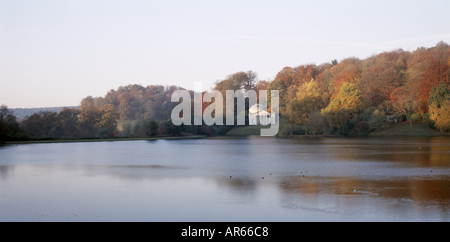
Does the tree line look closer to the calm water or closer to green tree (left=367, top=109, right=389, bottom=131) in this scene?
green tree (left=367, top=109, right=389, bottom=131)

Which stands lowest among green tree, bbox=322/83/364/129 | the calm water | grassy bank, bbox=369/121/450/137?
the calm water

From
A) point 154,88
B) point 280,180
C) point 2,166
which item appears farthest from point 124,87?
point 280,180

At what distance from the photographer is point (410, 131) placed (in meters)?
47.5

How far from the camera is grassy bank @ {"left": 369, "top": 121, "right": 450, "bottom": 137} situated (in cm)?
4505

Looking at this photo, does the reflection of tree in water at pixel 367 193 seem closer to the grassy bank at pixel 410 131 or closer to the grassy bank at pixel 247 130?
the grassy bank at pixel 410 131

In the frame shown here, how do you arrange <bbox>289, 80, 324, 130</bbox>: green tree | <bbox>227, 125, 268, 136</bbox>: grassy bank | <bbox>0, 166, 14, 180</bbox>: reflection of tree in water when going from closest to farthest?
<bbox>0, 166, 14, 180</bbox>: reflection of tree in water < <bbox>289, 80, 324, 130</bbox>: green tree < <bbox>227, 125, 268, 136</bbox>: grassy bank

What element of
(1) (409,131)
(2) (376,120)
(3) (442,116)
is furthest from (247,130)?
(3) (442,116)

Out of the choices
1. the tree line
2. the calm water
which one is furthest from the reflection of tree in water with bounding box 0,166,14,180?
the tree line

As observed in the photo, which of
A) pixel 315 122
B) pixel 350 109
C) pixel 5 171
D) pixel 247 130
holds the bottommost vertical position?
pixel 5 171

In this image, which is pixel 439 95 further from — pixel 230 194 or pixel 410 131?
pixel 230 194

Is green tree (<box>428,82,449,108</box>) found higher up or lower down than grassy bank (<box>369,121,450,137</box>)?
higher up

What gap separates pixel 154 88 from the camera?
114250 millimetres

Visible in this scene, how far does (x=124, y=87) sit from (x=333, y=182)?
99.7 meters

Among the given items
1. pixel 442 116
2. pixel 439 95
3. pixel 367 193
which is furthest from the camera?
pixel 439 95
